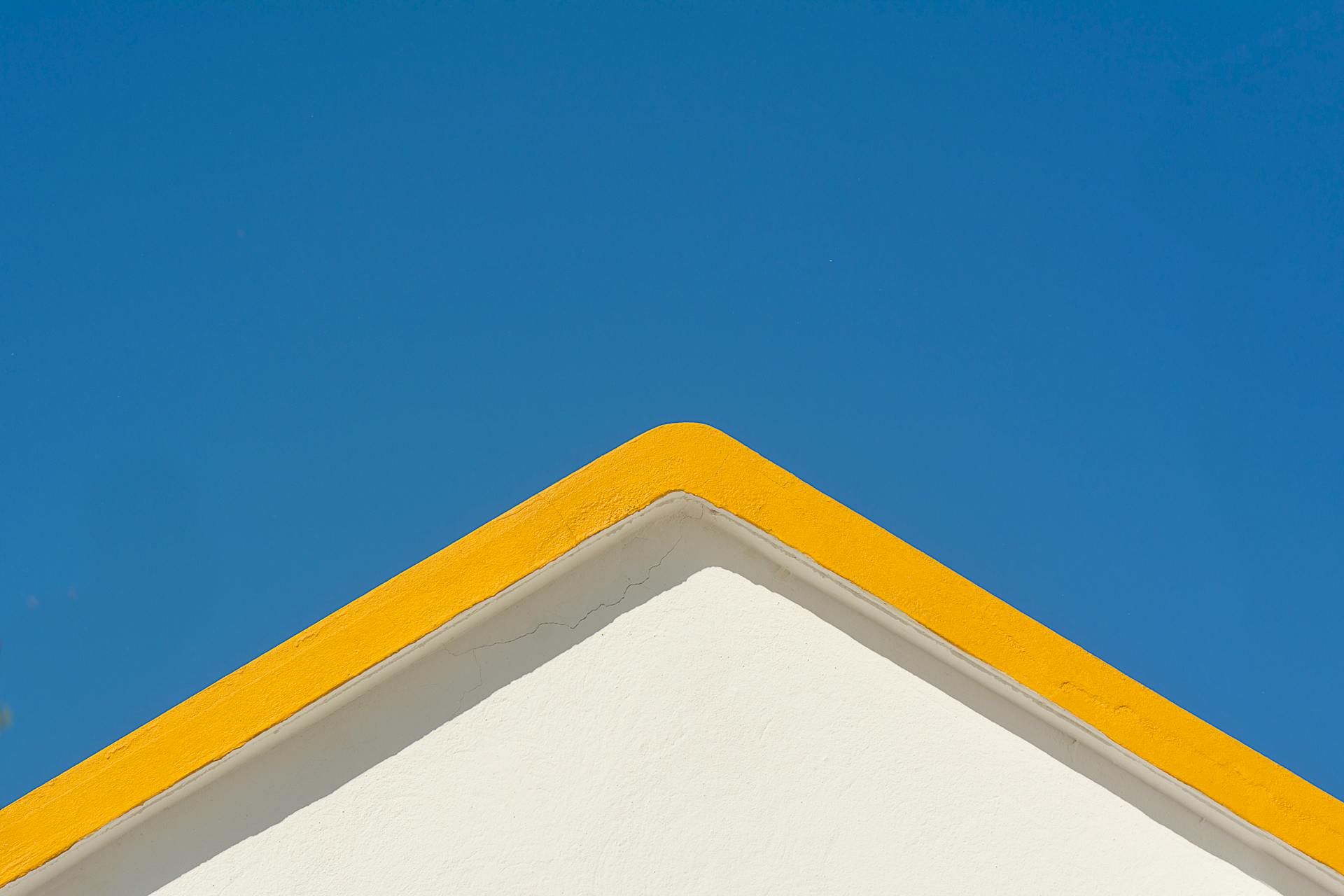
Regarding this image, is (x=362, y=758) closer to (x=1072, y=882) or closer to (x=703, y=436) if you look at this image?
(x=703, y=436)

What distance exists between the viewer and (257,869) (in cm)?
285

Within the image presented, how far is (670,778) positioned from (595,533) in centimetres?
82

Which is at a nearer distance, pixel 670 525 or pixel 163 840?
pixel 163 840

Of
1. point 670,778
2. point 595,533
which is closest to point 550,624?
point 595,533

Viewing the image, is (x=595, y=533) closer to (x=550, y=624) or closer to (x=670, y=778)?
(x=550, y=624)

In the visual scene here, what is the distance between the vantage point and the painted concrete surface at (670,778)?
2.87 meters

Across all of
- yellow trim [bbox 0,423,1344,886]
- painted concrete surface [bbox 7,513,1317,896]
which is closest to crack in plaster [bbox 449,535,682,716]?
painted concrete surface [bbox 7,513,1317,896]

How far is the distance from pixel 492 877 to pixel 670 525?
4.10ft

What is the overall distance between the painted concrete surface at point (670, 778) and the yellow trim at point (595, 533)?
0.48ft

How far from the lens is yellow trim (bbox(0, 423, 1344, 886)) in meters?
2.80

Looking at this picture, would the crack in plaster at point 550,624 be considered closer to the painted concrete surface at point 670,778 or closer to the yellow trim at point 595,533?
the painted concrete surface at point 670,778

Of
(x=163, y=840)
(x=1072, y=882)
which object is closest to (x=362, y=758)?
(x=163, y=840)

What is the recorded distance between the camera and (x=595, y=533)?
3.06 m

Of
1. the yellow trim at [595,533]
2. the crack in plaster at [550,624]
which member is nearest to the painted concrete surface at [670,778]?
the crack in plaster at [550,624]
